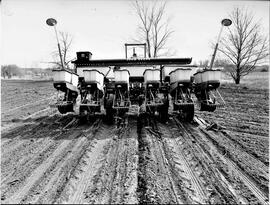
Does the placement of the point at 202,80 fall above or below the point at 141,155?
above

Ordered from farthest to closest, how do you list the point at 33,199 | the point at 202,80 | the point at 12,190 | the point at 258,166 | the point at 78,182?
the point at 202,80
the point at 258,166
the point at 78,182
the point at 12,190
the point at 33,199

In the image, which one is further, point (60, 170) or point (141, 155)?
point (141, 155)

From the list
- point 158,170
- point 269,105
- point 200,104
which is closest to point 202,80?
point 200,104

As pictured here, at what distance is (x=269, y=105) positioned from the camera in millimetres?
10195

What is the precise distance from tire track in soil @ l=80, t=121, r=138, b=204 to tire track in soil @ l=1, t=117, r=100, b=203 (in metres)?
0.80

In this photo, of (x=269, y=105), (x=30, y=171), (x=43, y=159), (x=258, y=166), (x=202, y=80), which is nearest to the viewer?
(x=30, y=171)

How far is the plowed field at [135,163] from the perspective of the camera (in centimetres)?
287

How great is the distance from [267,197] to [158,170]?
158 centimetres

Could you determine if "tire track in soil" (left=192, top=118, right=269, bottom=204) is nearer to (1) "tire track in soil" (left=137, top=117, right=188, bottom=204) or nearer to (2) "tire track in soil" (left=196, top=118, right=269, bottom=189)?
(2) "tire track in soil" (left=196, top=118, right=269, bottom=189)

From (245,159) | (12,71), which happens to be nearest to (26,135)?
(245,159)

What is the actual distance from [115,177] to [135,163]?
63 cm

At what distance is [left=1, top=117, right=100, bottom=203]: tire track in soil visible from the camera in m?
2.91

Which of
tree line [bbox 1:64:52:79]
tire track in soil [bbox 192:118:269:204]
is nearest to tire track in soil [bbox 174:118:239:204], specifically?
tire track in soil [bbox 192:118:269:204]

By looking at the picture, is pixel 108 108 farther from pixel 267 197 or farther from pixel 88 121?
pixel 267 197
